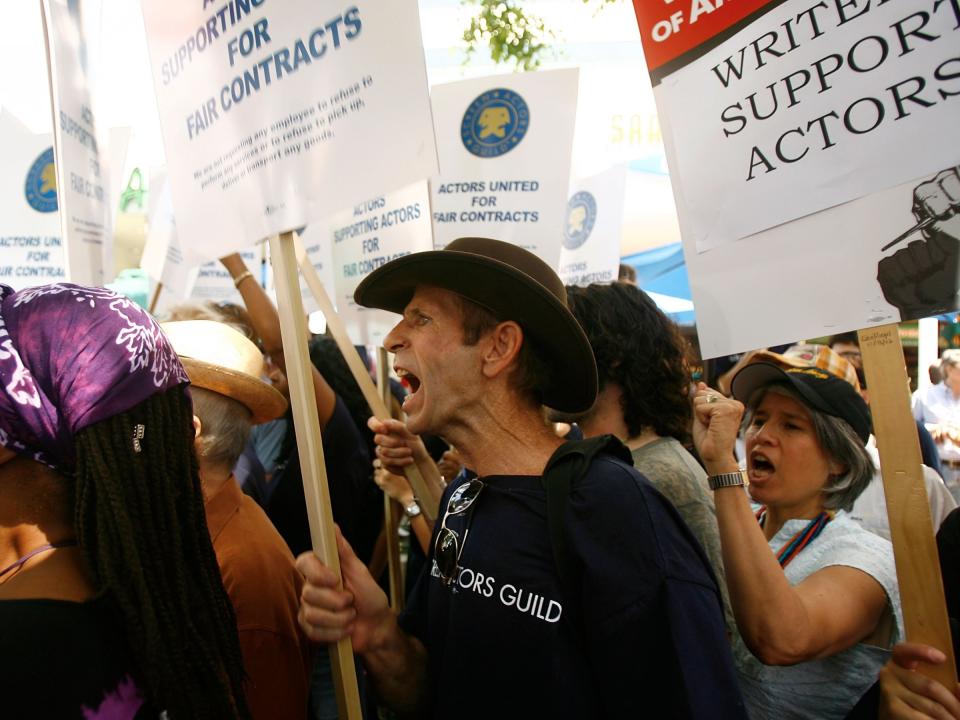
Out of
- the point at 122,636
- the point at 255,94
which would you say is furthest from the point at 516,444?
the point at 255,94

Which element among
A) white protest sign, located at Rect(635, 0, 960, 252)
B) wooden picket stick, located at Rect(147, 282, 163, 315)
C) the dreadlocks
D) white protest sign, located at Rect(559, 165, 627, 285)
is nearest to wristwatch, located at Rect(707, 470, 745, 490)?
white protest sign, located at Rect(635, 0, 960, 252)

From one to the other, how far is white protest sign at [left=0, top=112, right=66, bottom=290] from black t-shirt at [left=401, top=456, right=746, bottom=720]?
2631mm

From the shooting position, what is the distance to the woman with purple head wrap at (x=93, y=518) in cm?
107

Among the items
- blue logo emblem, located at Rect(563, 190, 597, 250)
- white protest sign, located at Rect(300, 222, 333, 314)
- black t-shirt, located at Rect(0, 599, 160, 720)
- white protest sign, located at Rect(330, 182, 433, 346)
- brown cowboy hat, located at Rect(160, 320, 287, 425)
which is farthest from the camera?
blue logo emblem, located at Rect(563, 190, 597, 250)

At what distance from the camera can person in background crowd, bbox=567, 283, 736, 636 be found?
2.44 metres

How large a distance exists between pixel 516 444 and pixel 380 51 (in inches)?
37.4

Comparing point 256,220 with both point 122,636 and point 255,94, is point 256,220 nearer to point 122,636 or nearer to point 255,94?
point 255,94

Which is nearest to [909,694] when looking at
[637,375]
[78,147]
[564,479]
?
[564,479]

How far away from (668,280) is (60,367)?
7857mm

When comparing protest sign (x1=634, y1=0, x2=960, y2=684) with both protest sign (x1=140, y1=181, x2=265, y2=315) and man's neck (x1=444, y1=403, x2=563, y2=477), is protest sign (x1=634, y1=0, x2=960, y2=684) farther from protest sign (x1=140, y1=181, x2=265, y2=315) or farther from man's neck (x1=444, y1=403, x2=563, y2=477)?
protest sign (x1=140, y1=181, x2=265, y2=315)

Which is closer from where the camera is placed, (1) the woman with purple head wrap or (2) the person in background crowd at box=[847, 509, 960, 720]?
(1) the woman with purple head wrap

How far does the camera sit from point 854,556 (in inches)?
73.3

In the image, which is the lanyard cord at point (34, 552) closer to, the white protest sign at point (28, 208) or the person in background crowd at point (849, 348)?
the white protest sign at point (28, 208)

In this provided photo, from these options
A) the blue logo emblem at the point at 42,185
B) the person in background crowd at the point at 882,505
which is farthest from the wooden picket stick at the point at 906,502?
the blue logo emblem at the point at 42,185
